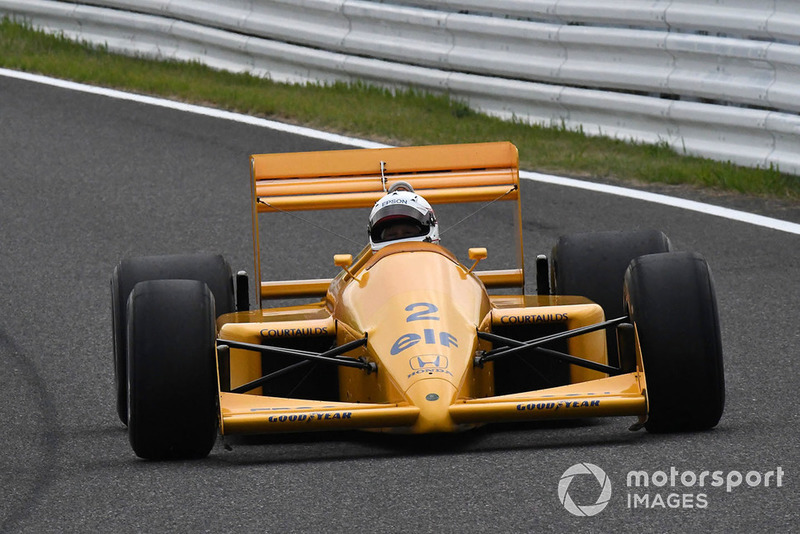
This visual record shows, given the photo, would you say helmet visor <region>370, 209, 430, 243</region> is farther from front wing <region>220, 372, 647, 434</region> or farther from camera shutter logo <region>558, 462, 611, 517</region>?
camera shutter logo <region>558, 462, 611, 517</region>

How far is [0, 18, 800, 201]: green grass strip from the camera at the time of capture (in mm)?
11030

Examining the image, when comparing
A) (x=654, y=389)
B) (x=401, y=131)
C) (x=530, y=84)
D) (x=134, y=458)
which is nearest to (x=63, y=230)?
(x=401, y=131)

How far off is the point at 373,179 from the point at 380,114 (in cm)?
443

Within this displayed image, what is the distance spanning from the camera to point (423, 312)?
21.1 ft

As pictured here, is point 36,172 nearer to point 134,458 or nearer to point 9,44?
point 9,44

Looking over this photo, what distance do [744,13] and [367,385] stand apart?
5131mm

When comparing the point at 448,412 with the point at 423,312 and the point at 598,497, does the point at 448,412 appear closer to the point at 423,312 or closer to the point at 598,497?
the point at 423,312

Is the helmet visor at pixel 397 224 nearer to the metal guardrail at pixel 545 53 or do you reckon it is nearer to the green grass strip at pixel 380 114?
the metal guardrail at pixel 545 53

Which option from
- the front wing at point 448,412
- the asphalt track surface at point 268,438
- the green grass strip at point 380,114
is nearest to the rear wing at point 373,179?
the asphalt track surface at point 268,438

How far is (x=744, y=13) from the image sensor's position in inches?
409
